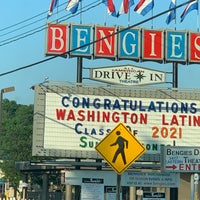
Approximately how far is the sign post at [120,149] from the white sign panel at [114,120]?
38.5 feet

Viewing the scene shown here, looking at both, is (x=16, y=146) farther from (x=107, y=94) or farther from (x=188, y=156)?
(x=188, y=156)

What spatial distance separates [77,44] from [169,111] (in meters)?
5.56

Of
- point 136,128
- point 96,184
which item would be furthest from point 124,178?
point 136,128

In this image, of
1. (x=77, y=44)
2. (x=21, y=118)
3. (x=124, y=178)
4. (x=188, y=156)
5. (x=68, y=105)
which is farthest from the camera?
(x=21, y=118)

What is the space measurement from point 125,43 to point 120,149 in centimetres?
1523

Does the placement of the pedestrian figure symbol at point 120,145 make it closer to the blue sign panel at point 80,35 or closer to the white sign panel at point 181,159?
the white sign panel at point 181,159

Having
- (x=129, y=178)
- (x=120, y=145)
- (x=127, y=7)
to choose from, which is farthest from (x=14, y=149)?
(x=120, y=145)

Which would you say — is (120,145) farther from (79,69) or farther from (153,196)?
(79,69)

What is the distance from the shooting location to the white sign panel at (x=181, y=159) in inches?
909

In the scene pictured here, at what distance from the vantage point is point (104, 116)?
27.3 metres

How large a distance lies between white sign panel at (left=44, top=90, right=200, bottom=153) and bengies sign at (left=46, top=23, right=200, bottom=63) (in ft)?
9.33

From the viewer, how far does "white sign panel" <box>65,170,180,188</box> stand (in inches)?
1004

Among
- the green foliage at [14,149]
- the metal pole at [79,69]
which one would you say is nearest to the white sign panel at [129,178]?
the metal pole at [79,69]

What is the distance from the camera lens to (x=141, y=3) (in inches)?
1194
